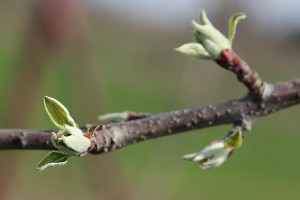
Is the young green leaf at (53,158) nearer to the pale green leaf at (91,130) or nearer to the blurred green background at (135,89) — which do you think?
the pale green leaf at (91,130)

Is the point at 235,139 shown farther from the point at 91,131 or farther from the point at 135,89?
the point at 135,89

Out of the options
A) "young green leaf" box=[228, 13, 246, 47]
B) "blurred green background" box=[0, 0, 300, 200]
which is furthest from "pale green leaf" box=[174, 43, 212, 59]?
"blurred green background" box=[0, 0, 300, 200]

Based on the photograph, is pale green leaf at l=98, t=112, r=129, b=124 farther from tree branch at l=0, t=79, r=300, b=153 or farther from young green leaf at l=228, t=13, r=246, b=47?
young green leaf at l=228, t=13, r=246, b=47

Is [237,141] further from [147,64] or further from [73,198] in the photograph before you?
[147,64]

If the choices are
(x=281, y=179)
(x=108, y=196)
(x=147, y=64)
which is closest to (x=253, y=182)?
(x=281, y=179)

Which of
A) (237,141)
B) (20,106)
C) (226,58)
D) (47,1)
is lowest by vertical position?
(237,141)

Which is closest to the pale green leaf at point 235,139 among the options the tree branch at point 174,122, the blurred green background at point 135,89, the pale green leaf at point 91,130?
the tree branch at point 174,122
